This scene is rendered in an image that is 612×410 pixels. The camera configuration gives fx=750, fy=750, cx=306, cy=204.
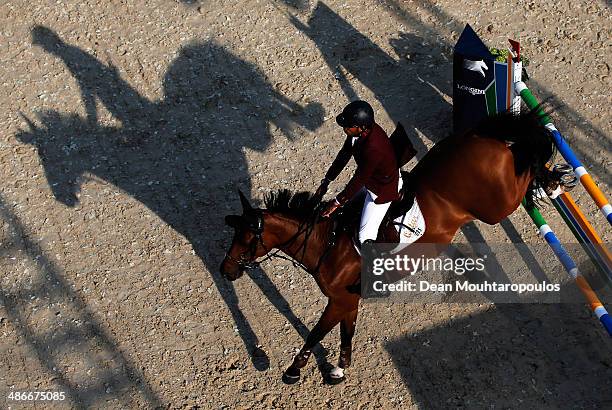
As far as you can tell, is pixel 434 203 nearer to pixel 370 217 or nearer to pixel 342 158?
pixel 370 217

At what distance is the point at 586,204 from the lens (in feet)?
31.2

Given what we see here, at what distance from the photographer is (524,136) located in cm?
746

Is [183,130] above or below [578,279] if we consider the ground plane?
below

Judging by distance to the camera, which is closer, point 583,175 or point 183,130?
point 583,175

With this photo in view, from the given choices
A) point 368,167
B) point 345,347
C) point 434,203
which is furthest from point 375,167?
point 345,347

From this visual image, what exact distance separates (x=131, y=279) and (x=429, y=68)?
5.41 m

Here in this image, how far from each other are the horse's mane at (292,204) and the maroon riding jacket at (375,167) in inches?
14.1

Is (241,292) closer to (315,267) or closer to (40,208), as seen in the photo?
(315,267)

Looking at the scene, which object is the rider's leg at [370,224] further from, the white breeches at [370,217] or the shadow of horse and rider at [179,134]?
the shadow of horse and rider at [179,134]

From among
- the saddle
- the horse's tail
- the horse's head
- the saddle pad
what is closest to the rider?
the saddle

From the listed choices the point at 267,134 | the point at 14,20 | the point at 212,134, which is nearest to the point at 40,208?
the point at 212,134

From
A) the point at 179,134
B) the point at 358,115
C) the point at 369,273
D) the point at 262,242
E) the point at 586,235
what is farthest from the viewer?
the point at 179,134

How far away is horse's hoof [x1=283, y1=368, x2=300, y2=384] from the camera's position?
8.12 meters

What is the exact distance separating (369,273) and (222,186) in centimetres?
299
